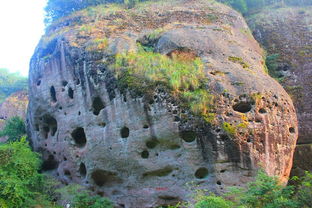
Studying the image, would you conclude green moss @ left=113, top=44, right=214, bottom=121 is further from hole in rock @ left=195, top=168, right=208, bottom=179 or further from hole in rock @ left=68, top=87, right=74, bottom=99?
hole in rock @ left=68, top=87, right=74, bottom=99

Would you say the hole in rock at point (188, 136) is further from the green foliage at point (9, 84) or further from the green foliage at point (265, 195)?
the green foliage at point (9, 84)

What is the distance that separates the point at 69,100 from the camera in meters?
15.0

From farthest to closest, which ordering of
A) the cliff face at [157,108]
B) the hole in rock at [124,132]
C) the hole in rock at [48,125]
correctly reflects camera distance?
the hole in rock at [48,125] → the hole in rock at [124,132] → the cliff face at [157,108]

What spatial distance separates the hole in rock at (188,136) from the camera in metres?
11.8

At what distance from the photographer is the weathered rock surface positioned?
2547 cm

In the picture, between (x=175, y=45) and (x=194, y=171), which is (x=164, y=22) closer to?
(x=175, y=45)

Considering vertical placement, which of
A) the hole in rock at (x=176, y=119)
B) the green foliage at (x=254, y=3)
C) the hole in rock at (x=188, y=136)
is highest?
the green foliage at (x=254, y=3)

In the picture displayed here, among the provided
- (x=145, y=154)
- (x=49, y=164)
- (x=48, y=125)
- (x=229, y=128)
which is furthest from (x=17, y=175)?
(x=229, y=128)

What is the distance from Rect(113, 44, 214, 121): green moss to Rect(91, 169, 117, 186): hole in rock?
3350 mm

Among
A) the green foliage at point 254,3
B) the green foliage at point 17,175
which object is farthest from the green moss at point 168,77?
the green foliage at point 254,3

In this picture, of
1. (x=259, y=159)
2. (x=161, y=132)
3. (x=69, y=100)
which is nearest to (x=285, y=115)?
(x=259, y=159)

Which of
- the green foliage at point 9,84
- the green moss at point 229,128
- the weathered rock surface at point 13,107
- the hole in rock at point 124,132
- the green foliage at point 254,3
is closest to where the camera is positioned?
the green moss at point 229,128

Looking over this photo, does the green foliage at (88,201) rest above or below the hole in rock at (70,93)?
below

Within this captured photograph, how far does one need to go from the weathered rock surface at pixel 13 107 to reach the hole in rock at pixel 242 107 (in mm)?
18268
